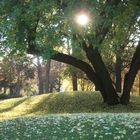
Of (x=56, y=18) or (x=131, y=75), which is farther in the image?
(x=131, y=75)

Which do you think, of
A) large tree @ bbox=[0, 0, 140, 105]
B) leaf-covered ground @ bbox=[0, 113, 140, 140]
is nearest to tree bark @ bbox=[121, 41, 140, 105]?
large tree @ bbox=[0, 0, 140, 105]

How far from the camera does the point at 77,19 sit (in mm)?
17500

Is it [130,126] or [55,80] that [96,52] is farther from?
[55,80]

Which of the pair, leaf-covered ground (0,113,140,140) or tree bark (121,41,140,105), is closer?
leaf-covered ground (0,113,140,140)

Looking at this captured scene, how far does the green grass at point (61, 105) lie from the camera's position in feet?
112

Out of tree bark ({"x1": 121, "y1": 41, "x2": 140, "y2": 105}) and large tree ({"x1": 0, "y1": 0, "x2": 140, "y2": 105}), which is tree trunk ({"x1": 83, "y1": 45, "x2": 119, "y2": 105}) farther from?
large tree ({"x1": 0, "y1": 0, "x2": 140, "y2": 105})

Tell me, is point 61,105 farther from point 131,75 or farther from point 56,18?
point 56,18

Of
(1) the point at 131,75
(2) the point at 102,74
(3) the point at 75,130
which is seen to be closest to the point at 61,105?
(2) the point at 102,74

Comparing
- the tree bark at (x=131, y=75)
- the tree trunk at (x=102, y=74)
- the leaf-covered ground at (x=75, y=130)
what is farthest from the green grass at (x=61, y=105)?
the leaf-covered ground at (x=75, y=130)

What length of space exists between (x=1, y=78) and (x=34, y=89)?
3446 cm

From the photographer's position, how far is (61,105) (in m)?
37.5

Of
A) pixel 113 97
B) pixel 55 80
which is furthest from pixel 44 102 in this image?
pixel 55 80

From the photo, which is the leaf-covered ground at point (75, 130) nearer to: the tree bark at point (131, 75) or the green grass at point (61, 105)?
the green grass at point (61, 105)

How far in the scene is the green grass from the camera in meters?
34.1
